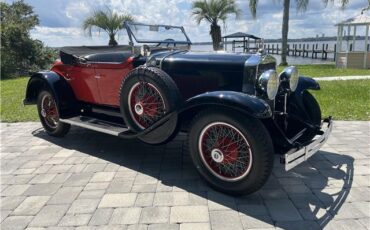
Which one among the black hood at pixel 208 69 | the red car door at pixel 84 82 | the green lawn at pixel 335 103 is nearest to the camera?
the black hood at pixel 208 69

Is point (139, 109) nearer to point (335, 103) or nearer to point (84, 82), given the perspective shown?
point (84, 82)

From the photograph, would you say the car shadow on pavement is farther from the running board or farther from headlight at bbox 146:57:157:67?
headlight at bbox 146:57:157:67

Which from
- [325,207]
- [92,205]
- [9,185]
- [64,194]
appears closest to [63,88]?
[9,185]

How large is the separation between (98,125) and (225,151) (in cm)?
199

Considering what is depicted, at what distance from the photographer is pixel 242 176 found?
10.8 feet

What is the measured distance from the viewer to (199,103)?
341cm

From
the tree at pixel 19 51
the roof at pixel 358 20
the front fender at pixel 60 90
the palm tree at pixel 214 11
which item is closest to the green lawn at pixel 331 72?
the roof at pixel 358 20

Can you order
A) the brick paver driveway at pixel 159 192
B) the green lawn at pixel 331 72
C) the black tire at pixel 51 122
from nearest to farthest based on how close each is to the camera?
the brick paver driveway at pixel 159 192, the black tire at pixel 51 122, the green lawn at pixel 331 72

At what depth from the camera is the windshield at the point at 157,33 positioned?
16.2 feet

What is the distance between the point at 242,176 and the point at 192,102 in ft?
2.94

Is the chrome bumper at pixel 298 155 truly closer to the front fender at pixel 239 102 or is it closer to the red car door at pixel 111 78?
the front fender at pixel 239 102

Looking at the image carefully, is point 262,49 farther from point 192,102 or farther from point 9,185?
point 9,185

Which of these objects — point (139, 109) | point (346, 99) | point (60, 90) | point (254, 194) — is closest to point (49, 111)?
point (60, 90)

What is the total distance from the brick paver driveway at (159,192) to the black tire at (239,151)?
145mm
